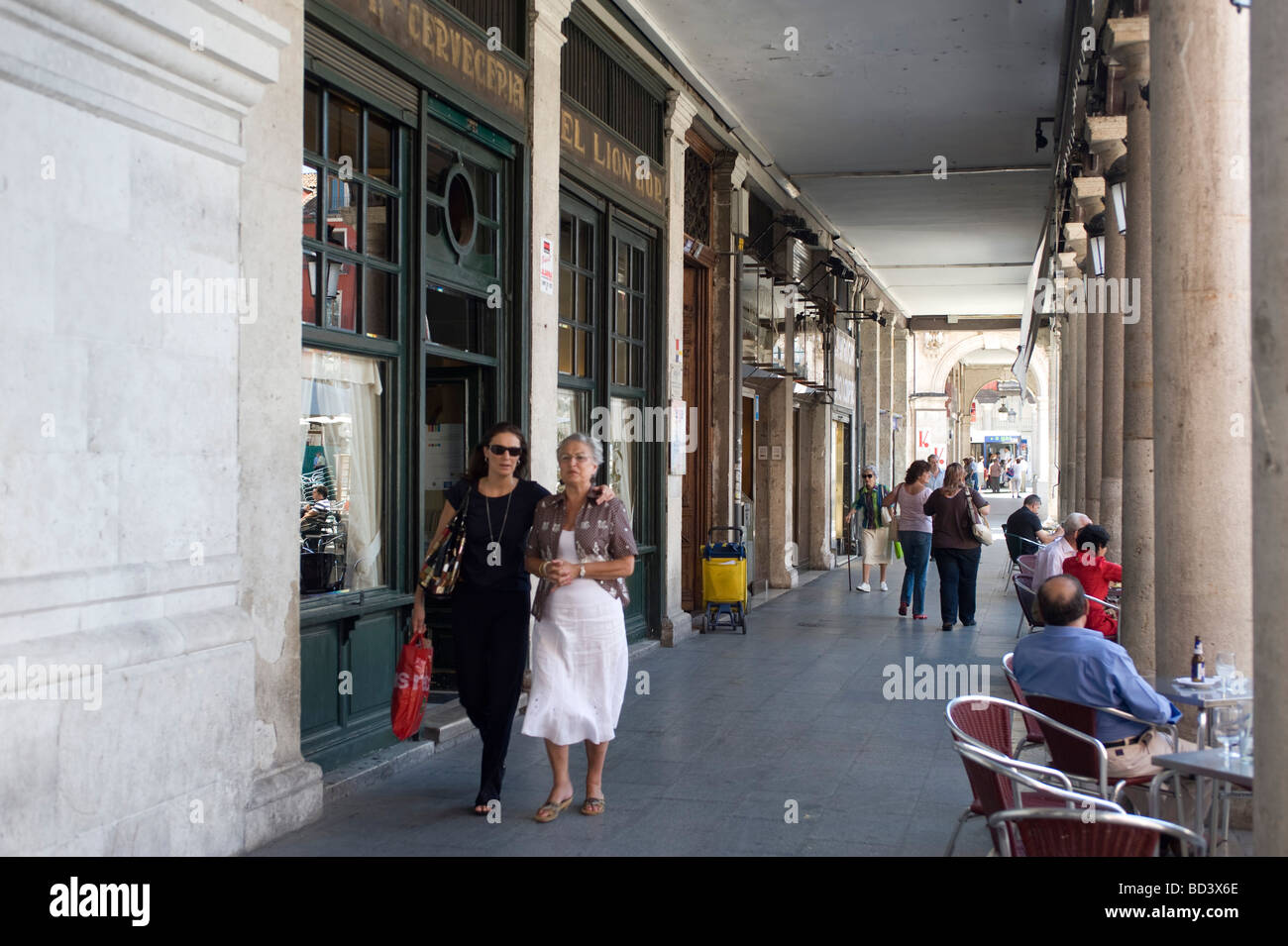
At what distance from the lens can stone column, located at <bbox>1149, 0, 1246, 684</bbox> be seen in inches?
210

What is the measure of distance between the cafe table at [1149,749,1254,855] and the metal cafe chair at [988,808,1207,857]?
0.41 meters

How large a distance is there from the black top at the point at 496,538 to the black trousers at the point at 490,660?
0.06m

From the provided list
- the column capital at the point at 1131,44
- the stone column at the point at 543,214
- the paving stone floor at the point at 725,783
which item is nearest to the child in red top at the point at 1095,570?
the paving stone floor at the point at 725,783

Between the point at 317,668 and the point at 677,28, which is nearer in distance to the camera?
the point at 317,668

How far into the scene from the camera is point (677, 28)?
1025cm

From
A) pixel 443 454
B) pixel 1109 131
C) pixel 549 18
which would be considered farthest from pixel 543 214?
pixel 1109 131

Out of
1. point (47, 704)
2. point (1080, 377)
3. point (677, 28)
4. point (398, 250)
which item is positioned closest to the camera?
point (47, 704)

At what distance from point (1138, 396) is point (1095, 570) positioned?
1225 mm

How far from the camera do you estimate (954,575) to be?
40.3 feet

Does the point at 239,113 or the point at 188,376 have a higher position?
the point at 239,113
